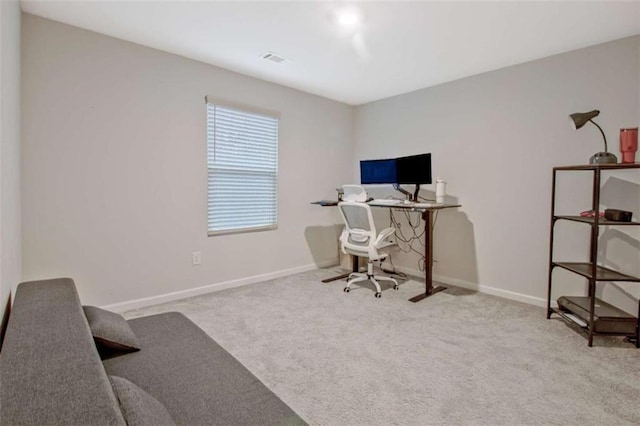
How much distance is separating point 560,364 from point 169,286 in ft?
10.6

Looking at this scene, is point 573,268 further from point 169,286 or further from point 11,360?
point 169,286

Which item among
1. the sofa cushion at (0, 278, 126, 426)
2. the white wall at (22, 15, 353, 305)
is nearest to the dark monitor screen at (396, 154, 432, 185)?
the white wall at (22, 15, 353, 305)

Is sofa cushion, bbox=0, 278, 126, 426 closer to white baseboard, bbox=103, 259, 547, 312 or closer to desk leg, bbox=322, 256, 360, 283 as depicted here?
white baseboard, bbox=103, 259, 547, 312

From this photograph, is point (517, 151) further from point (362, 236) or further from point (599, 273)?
point (362, 236)

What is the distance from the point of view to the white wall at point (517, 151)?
275cm

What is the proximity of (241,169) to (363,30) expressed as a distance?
6.21ft

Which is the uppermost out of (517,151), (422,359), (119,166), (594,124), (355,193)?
(594,124)

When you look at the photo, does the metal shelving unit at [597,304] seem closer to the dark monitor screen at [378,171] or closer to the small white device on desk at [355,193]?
the dark monitor screen at [378,171]

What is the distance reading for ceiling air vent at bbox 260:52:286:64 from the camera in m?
3.07

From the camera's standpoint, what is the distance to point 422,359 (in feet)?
7.08

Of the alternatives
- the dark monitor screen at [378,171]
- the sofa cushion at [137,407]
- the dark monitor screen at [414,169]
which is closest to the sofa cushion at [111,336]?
the sofa cushion at [137,407]

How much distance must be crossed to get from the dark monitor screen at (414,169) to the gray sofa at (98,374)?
2816mm

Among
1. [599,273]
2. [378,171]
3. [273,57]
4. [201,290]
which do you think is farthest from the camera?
[378,171]

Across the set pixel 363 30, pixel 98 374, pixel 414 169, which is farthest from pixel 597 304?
pixel 98 374
